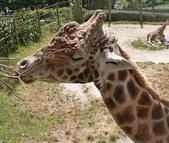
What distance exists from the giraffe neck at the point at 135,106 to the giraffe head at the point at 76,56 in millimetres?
151

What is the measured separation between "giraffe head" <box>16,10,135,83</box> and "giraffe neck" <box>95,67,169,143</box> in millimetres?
151

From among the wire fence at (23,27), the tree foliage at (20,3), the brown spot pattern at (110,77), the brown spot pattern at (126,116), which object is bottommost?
the tree foliage at (20,3)

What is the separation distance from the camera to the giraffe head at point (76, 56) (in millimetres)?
3566

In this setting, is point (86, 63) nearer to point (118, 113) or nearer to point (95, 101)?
point (118, 113)

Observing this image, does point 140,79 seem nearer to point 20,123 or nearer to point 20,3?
point 20,123

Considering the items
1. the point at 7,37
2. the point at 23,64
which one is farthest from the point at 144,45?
the point at 23,64

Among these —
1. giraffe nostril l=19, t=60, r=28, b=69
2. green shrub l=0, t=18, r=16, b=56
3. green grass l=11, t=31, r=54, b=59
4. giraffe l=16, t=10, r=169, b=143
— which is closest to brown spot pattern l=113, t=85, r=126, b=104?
giraffe l=16, t=10, r=169, b=143

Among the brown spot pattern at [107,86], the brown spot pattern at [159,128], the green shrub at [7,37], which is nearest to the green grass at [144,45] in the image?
the green shrub at [7,37]

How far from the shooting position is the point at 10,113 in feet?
31.9

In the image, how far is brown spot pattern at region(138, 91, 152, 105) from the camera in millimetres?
3799

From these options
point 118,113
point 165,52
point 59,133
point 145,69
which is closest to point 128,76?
point 118,113

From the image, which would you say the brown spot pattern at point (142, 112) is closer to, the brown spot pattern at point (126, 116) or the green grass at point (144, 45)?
the brown spot pattern at point (126, 116)

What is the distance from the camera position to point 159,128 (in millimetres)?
3928

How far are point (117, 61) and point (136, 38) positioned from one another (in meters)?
15.3
